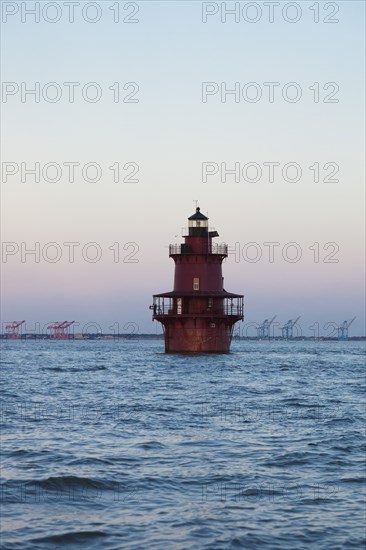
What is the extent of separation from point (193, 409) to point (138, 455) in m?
9.35

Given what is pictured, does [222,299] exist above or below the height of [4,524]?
above

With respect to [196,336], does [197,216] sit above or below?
above

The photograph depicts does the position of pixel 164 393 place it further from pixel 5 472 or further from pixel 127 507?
pixel 127 507

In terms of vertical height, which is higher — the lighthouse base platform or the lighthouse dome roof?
the lighthouse dome roof

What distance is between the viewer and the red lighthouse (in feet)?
230

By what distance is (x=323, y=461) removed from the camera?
17250 mm

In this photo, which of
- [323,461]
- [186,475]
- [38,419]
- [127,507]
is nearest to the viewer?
[127,507]

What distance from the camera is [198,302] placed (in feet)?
231

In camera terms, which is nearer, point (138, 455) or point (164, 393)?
point (138, 455)

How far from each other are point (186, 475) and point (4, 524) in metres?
4.47

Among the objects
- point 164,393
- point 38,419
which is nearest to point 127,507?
point 38,419

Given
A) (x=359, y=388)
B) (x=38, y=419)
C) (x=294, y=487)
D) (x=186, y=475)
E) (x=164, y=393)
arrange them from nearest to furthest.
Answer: (x=294, y=487)
(x=186, y=475)
(x=38, y=419)
(x=164, y=393)
(x=359, y=388)

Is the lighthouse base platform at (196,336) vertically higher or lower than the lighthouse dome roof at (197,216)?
lower

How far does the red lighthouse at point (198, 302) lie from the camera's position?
7000 cm
